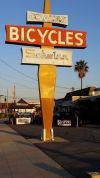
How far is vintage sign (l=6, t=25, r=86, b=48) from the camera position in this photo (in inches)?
997

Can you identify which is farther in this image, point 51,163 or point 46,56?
point 46,56

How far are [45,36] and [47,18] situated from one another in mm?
1063

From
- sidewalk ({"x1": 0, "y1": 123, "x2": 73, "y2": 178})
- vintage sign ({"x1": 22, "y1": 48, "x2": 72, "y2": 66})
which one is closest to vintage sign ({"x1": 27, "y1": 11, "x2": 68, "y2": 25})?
vintage sign ({"x1": 22, "y1": 48, "x2": 72, "y2": 66})

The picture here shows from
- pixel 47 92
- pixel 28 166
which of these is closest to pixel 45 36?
pixel 47 92

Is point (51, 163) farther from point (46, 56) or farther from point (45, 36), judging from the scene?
point (45, 36)

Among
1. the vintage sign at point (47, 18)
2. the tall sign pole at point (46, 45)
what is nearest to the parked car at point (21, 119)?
the tall sign pole at point (46, 45)

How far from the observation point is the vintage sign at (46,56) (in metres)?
25.8

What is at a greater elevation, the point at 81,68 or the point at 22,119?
the point at 81,68

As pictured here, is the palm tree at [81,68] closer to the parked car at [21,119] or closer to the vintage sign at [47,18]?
the parked car at [21,119]

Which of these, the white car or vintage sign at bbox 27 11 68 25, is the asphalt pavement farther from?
the white car

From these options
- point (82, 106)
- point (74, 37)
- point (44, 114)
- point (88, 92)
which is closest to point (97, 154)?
point (44, 114)

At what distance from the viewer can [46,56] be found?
26.1m

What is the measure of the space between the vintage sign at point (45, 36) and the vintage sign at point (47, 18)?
46 centimetres

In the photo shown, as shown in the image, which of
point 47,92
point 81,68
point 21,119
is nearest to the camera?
point 47,92
